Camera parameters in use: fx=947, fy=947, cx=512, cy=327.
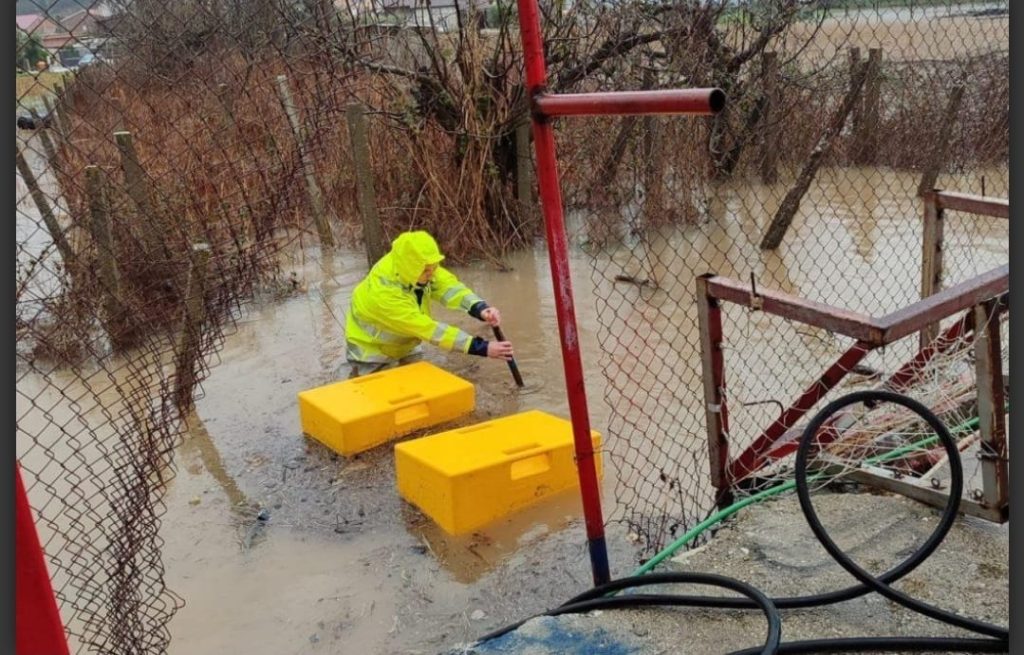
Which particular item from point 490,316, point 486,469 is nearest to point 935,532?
point 486,469

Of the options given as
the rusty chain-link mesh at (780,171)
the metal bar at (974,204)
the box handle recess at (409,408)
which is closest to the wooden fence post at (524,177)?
the rusty chain-link mesh at (780,171)

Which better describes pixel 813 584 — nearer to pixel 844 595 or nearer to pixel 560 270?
pixel 844 595

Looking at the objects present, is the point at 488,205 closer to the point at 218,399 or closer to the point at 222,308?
the point at 218,399

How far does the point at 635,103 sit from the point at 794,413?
46.6 inches

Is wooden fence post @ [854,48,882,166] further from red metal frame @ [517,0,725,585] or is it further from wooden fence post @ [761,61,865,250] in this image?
red metal frame @ [517,0,725,585]

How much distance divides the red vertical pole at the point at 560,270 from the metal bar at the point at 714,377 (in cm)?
40

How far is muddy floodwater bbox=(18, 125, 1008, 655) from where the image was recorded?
3719 mm

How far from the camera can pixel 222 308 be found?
3.51 meters

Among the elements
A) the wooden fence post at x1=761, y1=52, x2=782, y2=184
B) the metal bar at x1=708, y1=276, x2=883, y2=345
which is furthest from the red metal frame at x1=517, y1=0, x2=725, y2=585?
the wooden fence post at x1=761, y1=52, x2=782, y2=184

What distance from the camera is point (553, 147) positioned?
8.87ft

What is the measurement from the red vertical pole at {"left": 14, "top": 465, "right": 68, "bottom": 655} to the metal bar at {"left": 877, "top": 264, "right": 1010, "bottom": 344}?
6.18 ft

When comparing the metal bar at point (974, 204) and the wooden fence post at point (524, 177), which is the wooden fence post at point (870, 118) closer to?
the wooden fence post at point (524, 177)

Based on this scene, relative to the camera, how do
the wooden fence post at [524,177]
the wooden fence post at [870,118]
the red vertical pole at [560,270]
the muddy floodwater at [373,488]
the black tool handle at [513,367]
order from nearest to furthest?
the red vertical pole at [560,270] → the muddy floodwater at [373,488] → the black tool handle at [513,367] → the wooden fence post at [524,177] → the wooden fence post at [870,118]

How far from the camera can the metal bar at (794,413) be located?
2836mm
